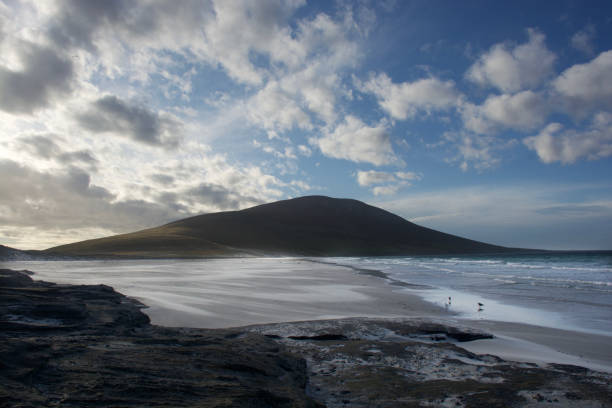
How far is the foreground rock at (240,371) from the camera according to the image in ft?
10.9

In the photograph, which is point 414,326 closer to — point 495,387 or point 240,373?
point 495,387

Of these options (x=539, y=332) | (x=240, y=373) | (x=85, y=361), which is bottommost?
(x=539, y=332)

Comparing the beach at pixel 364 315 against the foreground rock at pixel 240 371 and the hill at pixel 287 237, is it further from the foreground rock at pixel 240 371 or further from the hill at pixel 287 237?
the hill at pixel 287 237

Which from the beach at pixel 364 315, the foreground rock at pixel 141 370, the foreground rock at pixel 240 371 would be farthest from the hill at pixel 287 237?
the foreground rock at pixel 141 370

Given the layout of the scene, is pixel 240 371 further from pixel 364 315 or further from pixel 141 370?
pixel 364 315

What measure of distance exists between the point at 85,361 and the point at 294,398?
225 centimetres

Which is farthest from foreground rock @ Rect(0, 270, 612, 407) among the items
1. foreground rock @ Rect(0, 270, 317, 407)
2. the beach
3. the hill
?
the hill

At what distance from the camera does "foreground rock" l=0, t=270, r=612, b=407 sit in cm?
331

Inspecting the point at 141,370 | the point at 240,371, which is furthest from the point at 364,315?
the point at 141,370

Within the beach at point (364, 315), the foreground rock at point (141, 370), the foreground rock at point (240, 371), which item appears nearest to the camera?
the foreground rock at point (141, 370)

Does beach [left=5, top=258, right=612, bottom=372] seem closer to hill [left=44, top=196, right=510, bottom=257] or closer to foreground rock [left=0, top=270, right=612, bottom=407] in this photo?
foreground rock [left=0, top=270, right=612, bottom=407]

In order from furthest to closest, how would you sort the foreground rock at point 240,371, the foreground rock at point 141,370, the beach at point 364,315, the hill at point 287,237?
1. the hill at point 287,237
2. the beach at point 364,315
3. the foreground rock at point 240,371
4. the foreground rock at point 141,370

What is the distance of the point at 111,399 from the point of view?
3086mm

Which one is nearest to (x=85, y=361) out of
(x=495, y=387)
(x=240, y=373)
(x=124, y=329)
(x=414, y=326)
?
(x=240, y=373)
